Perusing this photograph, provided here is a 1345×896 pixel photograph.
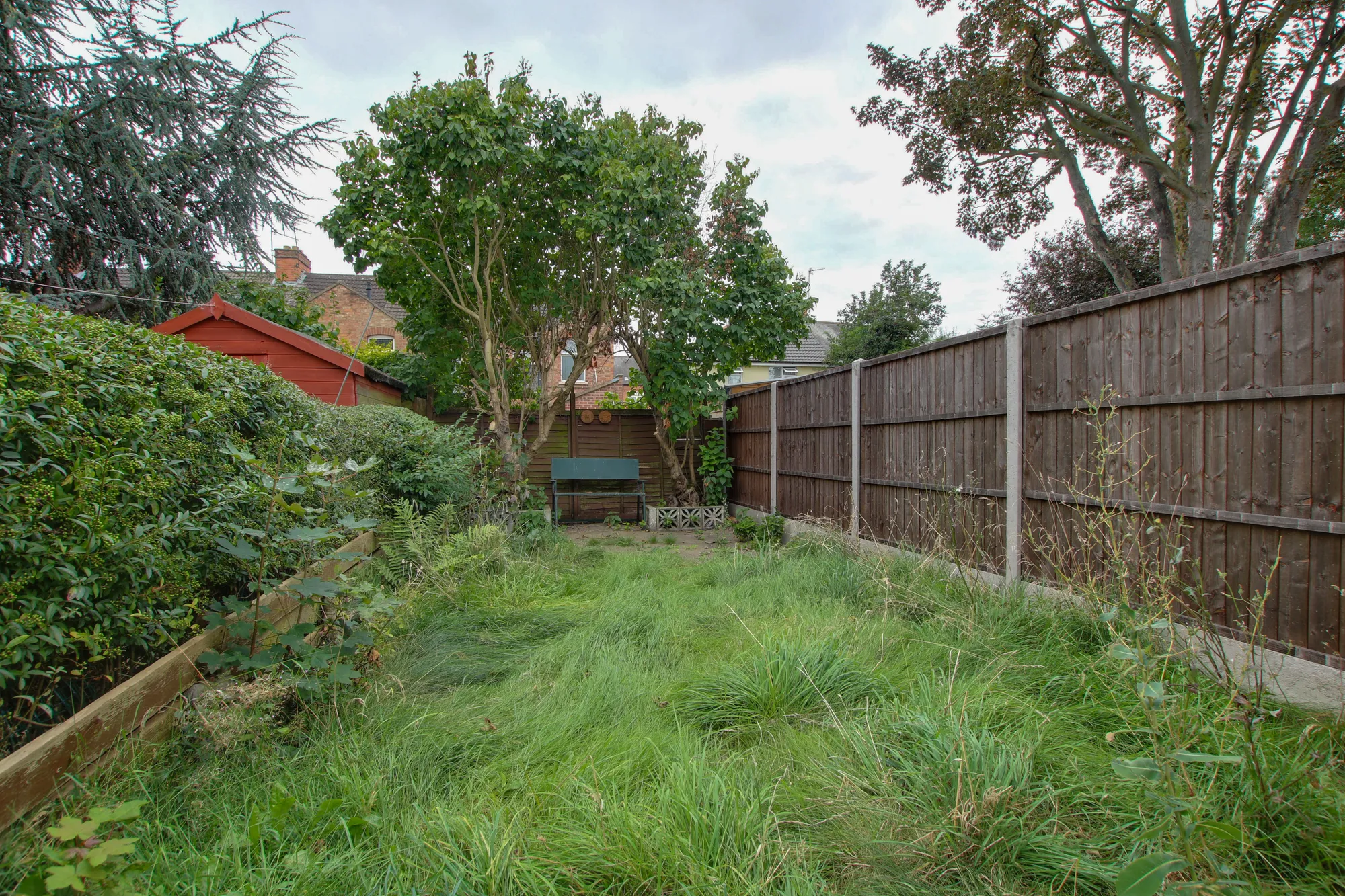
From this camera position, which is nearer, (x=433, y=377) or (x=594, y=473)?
(x=433, y=377)

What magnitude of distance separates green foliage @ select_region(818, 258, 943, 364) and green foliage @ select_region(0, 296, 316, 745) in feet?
70.5

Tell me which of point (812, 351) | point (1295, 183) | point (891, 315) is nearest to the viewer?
point (1295, 183)

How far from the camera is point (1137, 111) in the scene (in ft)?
34.3

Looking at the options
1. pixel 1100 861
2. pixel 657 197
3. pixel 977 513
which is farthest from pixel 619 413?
pixel 1100 861

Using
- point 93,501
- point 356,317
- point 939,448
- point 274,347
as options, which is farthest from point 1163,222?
point 356,317

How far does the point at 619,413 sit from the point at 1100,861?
9816mm

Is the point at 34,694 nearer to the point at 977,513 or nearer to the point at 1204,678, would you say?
the point at 1204,678

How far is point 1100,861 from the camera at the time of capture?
5.44 ft

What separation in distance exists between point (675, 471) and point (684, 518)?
83 cm

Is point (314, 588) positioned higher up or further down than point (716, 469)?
further down

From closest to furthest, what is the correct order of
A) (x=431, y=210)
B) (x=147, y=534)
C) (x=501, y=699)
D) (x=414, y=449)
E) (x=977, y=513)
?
(x=147, y=534) < (x=501, y=699) < (x=977, y=513) < (x=414, y=449) < (x=431, y=210)

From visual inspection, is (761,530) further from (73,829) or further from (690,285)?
(73,829)

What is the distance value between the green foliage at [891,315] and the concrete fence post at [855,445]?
53.9 ft

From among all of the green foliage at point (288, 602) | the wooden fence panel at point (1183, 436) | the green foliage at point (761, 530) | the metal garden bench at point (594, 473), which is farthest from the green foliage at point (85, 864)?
the metal garden bench at point (594, 473)
